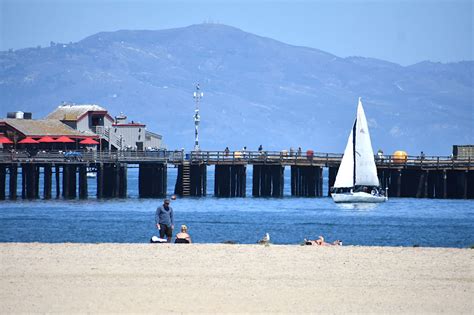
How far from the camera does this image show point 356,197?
7788 centimetres

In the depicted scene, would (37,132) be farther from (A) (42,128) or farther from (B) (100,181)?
(B) (100,181)

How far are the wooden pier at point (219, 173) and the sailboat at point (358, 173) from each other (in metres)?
3.00

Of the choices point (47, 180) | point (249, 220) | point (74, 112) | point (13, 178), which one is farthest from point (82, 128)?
point (249, 220)

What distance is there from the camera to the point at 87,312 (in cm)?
2267

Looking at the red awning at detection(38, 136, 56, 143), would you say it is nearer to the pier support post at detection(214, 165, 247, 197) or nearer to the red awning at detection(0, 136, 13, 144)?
the red awning at detection(0, 136, 13, 144)

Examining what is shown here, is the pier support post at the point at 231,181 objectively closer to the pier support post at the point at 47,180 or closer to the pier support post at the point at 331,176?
the pier support post at the point at 331,176

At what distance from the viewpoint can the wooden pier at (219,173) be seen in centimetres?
7869

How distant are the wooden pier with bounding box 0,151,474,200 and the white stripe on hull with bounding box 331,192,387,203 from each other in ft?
14.5

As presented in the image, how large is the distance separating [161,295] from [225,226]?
30.7 metres

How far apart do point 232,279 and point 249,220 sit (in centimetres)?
3321

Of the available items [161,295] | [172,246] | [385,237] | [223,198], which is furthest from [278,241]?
[223,198]

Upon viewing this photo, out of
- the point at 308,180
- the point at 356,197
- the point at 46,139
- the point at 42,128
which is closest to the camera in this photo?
the point at 356,197

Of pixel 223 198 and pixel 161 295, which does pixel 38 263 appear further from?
pixel 223 198

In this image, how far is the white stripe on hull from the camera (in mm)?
77188
